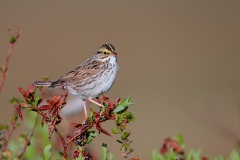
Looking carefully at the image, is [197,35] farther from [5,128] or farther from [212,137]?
[5,128]

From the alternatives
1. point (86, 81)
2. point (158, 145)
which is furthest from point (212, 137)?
point (86, 81)

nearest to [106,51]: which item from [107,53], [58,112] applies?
[107,53]

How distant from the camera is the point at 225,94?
20.0 meters

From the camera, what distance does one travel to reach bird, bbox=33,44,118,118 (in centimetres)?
740

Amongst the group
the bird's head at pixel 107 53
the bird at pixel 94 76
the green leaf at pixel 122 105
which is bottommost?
the bird at pixel 94 76

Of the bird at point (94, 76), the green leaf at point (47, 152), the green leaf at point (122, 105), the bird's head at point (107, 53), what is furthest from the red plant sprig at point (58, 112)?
the bird's head at point (107, 53)

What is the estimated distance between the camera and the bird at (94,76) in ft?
24.3

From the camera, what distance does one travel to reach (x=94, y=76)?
7.77 metres

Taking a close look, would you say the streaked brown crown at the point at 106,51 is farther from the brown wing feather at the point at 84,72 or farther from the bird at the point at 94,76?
the brown wing feather at the point at 84,72

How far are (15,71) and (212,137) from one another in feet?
36.1

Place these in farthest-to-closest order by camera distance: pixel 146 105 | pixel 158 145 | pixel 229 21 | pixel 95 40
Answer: pixel 229 21 < pixel 95 40 < pixel 146 105 < pixel 158 145

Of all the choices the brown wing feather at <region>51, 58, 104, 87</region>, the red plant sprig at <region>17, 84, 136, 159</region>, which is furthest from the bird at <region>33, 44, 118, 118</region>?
the red plant sprig at <region>17, 84, 136, 159</region>

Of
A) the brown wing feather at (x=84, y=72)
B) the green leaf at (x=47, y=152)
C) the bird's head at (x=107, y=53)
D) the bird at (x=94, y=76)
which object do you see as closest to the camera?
the green leaf at (x=47, y=152)

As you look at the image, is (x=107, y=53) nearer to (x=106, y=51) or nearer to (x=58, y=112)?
(x=106, y=51)
